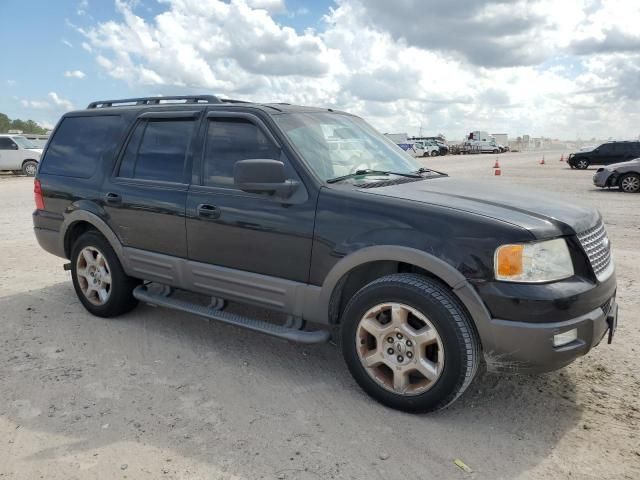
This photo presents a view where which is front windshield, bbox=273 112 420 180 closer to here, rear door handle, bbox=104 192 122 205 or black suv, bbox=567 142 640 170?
rear door handle, bbox=104 192 122 205

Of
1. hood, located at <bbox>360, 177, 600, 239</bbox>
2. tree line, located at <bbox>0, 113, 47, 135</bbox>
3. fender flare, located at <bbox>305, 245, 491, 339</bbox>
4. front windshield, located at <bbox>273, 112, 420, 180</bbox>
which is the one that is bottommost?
tree line, located at <bbox>0, 113, 47, 135</bbox>

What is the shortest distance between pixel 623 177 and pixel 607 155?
40.8 ft

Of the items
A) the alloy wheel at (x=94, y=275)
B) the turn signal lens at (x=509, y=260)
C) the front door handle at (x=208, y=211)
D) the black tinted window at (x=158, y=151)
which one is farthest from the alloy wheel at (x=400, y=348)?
the alloy wheel at (x=94, y=275)

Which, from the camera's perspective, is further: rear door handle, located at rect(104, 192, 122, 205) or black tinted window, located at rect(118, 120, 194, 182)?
rear door handle, located at rect(104, 192, 122, 205)

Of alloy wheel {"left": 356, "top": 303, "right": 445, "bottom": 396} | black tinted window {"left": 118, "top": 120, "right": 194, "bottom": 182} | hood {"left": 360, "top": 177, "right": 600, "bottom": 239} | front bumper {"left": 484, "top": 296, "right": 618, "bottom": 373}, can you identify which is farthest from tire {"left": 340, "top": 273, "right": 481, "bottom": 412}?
black tinted window {"left": 118, "top": 120, "right": 194, "bottom": 182}

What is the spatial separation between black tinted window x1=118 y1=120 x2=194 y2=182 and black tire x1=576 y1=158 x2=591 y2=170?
27.4 meters

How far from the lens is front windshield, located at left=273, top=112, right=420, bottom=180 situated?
12.6ft

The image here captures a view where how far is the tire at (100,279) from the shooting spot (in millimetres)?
4824

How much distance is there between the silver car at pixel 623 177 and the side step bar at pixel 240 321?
1508 cm

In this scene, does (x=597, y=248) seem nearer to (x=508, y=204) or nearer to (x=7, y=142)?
(x=508, y=204)

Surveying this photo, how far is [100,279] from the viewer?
495 centimetres

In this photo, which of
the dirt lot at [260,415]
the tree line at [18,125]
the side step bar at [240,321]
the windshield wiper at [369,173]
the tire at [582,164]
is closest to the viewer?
the dirt lot at [260,415]

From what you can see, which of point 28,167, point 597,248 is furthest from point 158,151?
point 28,167

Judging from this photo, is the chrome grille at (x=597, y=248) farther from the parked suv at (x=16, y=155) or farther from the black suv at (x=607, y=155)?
the black suv at (x=607, y=155)
